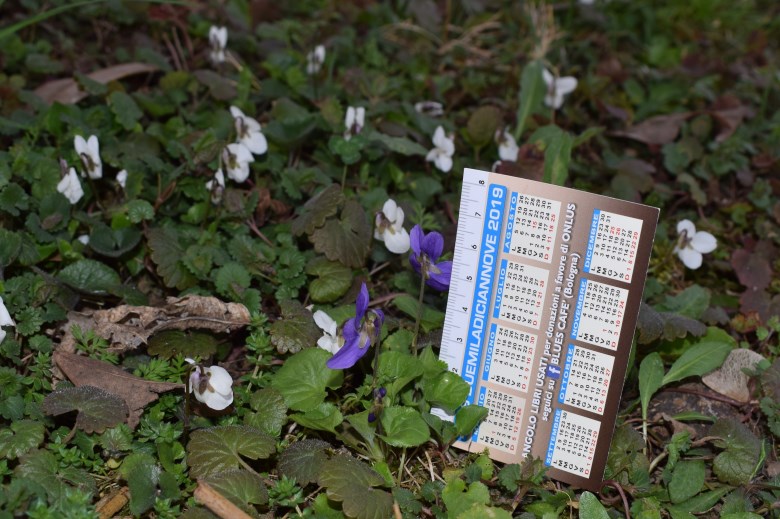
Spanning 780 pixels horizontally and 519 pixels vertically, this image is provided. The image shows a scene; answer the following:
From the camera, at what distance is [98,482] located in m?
2.47

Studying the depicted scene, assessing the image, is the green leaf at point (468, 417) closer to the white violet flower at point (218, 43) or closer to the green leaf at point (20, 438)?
the green leaf at point (20, 438)

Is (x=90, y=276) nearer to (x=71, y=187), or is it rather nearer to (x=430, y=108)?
(x=71, y=187)

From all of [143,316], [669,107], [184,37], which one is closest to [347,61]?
[184,37]

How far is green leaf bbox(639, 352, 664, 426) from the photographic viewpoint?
2.88 meters

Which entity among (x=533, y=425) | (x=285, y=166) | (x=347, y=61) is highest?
(x=347, y=61)

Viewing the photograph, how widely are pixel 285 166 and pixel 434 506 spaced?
1939mm

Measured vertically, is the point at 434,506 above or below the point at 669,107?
below

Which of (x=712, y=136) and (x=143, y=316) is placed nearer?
(x=143, y=316)

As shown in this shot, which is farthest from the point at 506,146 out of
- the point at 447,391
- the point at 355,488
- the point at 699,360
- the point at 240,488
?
the point at 240,488

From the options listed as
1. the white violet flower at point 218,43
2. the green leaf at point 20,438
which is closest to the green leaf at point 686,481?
the green leaf at point 20,438

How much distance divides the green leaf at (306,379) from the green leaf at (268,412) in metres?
0.02

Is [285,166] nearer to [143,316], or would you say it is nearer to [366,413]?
[143,316]

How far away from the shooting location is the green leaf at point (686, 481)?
2545 millimetres

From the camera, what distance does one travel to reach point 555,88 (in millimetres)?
4426
